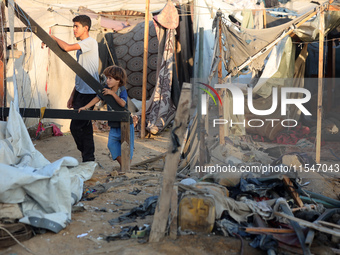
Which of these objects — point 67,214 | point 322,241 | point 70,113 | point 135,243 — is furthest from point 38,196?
point 322,241

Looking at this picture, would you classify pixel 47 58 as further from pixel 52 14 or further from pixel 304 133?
pixel 304 133

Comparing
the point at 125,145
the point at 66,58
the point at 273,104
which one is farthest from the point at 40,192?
the point at 273,104

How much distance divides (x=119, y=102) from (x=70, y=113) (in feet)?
1.81

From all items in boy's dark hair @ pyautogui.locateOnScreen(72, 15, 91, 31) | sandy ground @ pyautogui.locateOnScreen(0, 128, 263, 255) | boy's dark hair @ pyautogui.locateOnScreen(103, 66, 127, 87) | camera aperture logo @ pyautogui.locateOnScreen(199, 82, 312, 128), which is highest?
boy's dark hair @ pyautogui.locateOnScreen(72, 15, 91, 31)

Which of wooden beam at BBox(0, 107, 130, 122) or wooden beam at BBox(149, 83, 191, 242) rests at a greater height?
wooden beam at BBox(0, 107, 130, 122)

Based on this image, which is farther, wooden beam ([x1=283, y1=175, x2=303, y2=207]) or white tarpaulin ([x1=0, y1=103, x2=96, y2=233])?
wooden beam ([x1=283, y1=175, x2=303, y2=207])

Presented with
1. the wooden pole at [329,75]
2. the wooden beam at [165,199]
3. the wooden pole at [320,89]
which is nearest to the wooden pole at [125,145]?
the wooden beam at [165,199]

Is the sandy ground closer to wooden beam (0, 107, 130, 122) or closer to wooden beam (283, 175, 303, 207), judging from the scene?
wooden beam (0, 107, 130, 122)

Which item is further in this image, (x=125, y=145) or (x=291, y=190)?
(x=125, y=145)

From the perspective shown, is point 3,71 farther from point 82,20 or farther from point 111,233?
point 111,233

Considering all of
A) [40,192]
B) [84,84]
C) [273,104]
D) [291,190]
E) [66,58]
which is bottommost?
[291,190]

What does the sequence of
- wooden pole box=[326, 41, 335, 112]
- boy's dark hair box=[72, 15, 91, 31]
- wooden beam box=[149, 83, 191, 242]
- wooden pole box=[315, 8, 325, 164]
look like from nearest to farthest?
wooden beam box=[149, 83, 191, 242] → boy's dark hair box=[72, 15, 91, 31] → wooden pole box=[315, 8, 325, 164] → wooden pole box=[326, 41, 335, 112]

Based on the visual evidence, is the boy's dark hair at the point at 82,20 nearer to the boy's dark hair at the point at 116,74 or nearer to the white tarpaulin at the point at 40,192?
the boy's dark hair at the point at 116,74

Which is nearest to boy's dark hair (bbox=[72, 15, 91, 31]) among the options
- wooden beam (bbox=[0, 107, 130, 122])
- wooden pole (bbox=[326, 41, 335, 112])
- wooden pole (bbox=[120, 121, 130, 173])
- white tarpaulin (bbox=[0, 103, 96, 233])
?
wooden beam (bbox=[0, 107, 130, 122])
